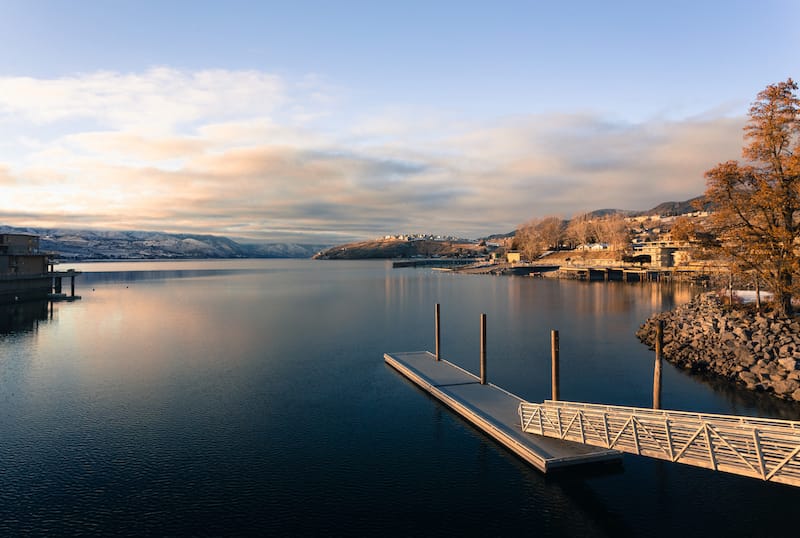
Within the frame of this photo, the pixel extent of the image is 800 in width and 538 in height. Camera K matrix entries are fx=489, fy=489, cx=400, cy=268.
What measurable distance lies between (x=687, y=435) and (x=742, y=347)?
19.1 metres

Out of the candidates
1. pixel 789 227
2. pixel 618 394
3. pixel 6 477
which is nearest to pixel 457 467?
pixel 618 394

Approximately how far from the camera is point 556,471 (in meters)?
17.0

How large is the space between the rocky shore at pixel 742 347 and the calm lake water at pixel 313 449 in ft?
Answer: 5.28

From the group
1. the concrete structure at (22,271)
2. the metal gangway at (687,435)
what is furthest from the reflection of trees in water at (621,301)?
the concrete structure at (22,271)

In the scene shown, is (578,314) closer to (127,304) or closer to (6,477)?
(6,477)

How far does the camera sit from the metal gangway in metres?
13.4

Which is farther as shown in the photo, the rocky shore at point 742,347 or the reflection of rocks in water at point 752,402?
the rocky shore at point 742,347

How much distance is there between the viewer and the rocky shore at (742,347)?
26.8m

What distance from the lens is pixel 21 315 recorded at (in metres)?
61.2

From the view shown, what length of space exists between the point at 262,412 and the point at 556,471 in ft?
46.9

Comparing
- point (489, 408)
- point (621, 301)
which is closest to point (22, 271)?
point (489, 408)

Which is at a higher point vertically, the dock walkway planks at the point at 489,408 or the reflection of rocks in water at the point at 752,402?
the dock walkway planks at the point at 489,408

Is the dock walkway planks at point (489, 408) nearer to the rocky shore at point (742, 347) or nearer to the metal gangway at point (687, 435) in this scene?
the metal gangway at point (687, 435)

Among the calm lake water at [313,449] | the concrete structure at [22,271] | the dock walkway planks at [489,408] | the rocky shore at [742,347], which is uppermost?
the concrete structure at [22,271]
